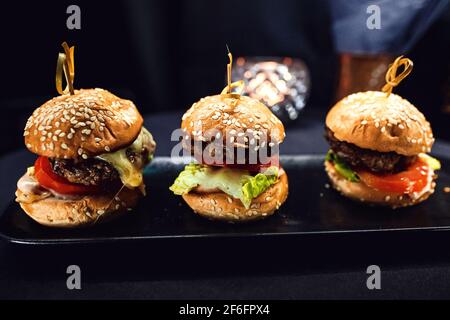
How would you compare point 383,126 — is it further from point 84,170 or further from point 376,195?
point 84,170

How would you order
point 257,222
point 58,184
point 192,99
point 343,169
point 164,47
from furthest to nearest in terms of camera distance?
1. point 192,99
2. point 164,47
3. point 343,169
4. point 257,222
5. point 58,184

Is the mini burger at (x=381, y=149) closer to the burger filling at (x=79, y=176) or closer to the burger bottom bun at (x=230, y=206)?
the burger bottom bun at (x=230, y=206)

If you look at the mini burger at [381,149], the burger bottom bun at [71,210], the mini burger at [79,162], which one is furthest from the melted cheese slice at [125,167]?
the mini burger at [381,149]

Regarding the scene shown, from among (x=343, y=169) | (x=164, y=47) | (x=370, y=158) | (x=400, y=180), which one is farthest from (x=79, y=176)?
(x=164, y=47)

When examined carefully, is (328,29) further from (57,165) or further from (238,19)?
(57,165)

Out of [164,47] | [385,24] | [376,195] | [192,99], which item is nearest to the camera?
[376,195]

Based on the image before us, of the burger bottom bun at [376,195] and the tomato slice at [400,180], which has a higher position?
the tomato slice at [400,180]

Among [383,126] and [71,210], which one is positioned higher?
[383,126]

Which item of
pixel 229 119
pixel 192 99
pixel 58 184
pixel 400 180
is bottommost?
pixel 58 184

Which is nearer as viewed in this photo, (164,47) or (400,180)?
(400,180)
